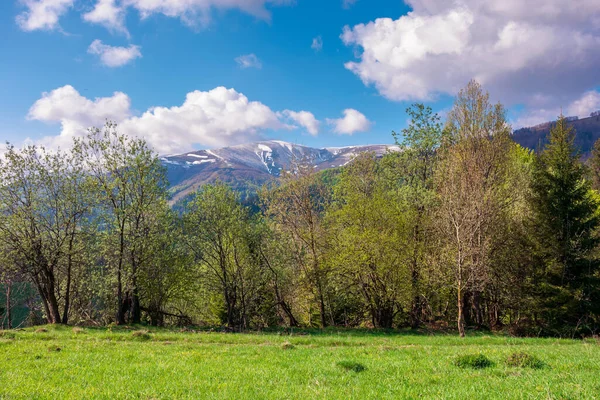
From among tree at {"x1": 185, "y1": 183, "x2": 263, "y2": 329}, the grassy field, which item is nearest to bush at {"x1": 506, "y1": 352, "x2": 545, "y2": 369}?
the grassy field

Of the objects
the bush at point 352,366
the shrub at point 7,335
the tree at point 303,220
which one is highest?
the tree at point 303,220

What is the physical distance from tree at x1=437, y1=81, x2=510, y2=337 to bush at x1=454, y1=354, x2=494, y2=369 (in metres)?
14.6

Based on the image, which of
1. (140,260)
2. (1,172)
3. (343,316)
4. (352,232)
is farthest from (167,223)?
(343,316)

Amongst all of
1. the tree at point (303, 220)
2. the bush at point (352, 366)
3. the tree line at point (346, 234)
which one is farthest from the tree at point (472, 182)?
the bush at point (352, 366)

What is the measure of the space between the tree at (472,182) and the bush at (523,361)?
557 inches

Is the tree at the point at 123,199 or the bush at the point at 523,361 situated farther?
the tree at the point at 123,199

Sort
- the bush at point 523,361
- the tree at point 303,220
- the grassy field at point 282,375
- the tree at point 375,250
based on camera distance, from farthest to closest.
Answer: the tree at point 303,220
the tree at point 375,250
the bush at point 523,361
the grassy field at point 282,375

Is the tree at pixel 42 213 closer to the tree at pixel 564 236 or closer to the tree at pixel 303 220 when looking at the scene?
the tree at pixel 303 220

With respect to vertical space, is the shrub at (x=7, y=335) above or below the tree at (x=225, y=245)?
below

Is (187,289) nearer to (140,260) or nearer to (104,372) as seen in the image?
(140,260)

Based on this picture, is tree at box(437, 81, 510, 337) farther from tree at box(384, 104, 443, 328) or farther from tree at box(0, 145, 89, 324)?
tree at box(0, 145, 89, 324)

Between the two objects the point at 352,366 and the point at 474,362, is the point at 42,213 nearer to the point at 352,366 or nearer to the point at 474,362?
the point at 352,366

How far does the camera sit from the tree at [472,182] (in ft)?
84.1

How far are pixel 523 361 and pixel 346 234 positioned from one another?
21557 millimetres
